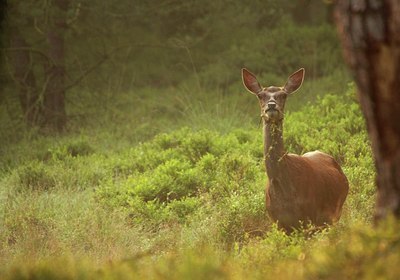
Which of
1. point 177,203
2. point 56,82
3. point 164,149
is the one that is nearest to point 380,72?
point 177,203

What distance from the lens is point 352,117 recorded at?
452 inches

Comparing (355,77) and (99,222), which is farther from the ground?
(355,77)

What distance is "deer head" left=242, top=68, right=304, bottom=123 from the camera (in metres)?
7.34

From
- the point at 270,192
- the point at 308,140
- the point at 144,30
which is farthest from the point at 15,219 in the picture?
the point at 144,30

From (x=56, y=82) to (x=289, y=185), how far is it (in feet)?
27.9

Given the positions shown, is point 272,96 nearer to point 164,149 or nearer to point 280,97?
point 280,97

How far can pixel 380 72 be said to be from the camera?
4.75m

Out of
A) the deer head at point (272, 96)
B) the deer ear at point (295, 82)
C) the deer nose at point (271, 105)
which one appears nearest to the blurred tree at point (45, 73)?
the deer head at point (272, 96)

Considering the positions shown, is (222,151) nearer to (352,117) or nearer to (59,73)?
(352,117)

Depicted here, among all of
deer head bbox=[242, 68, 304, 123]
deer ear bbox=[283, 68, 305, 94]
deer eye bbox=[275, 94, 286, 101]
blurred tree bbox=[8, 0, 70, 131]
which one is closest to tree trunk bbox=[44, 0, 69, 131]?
blurred tree bbox=[8, 0, 70, 131]

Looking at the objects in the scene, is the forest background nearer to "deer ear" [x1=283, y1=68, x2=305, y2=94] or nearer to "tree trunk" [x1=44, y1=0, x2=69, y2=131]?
"tree trunk" [x1=44, y1=0, x2=69, y2=131]

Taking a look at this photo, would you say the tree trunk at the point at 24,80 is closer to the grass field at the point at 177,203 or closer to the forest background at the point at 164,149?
the forest background at the point at 164,149

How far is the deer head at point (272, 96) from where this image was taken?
7336mm

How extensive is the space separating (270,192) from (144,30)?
511 inches
